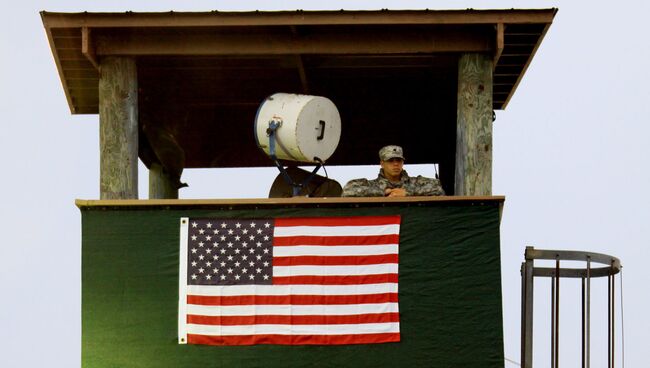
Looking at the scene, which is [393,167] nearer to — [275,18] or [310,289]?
[310,289]

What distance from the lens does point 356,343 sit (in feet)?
55.9

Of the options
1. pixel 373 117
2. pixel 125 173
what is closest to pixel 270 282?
pixel 125 173

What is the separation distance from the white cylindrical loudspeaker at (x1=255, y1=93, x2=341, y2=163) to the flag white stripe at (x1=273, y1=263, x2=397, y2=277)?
149cm

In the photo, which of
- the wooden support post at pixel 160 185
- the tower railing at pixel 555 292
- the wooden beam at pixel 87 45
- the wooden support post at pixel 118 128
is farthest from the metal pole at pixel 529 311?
the wooden support post at pixel 160 185

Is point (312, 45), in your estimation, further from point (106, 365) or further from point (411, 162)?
point (411, 162)

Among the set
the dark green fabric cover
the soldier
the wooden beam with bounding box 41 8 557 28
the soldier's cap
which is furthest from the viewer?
Result: the soldier's cap

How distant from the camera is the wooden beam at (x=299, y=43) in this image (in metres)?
18.1

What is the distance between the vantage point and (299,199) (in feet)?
56.3

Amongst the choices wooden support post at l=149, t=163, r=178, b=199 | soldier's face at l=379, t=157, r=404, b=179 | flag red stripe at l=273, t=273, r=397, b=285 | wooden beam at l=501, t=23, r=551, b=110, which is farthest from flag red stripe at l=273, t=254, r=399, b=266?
wooden support post at l=149, t=163, r=178, b=199

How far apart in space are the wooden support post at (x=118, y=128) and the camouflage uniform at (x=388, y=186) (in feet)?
6.77

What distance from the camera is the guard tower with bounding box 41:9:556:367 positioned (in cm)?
1705

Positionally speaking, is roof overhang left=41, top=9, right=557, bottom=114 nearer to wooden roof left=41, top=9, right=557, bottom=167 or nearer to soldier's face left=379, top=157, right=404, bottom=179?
wooden roof left=41, top=9, right=557, bottom=167

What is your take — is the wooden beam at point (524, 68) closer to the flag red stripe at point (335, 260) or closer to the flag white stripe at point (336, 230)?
the flag white stripe at point (336, 230)

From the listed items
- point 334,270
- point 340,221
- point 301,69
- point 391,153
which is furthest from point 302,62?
point 334,270
